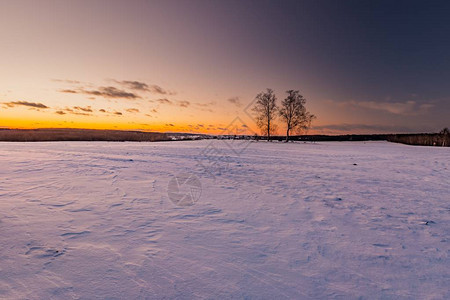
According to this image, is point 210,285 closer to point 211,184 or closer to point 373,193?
point 211,184

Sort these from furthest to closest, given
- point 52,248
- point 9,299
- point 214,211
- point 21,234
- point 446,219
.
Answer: point 214,211 → point 446,219 → point 21,234 → point 52,248 → point 9,299

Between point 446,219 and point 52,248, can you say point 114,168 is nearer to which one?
point 52,248

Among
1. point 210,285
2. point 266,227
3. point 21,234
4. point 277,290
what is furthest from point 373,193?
point 21,234

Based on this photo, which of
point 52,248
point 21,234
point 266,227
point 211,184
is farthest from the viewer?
point 211,184

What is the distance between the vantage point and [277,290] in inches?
91.1

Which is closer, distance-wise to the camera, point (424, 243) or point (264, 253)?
point (264, 253)

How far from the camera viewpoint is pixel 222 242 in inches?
132

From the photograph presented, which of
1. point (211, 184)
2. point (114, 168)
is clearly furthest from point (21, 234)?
point (114, 168)

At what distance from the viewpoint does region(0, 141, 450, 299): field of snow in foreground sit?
2342mm

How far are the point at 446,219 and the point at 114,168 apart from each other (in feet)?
33.0

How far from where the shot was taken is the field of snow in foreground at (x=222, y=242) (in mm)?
2342

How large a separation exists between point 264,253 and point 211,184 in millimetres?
4082

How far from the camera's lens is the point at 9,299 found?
6.84 feet

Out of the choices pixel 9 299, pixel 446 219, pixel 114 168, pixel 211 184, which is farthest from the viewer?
pixel 114 168
